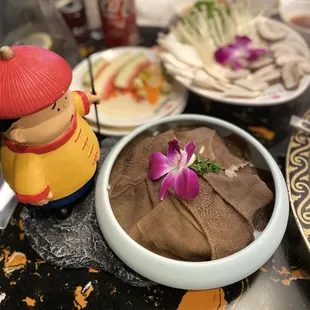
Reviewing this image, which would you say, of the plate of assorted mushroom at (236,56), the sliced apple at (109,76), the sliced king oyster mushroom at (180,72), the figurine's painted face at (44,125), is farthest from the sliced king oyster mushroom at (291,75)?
the figurine's painted face at (44,125)

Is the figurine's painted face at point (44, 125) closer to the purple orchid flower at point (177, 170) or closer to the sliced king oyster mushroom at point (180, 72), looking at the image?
the purple orchid flower at point (177, 170)

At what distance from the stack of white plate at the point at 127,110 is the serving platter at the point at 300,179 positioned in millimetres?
308

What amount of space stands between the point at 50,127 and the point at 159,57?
614 mm

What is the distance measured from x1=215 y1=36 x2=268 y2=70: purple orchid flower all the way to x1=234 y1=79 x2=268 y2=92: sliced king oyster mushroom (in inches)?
2.9

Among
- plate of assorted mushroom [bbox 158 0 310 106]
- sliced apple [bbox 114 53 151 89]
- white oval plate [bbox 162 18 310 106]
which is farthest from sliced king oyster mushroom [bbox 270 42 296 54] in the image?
sliced apple [bbox 114 53 151 89]

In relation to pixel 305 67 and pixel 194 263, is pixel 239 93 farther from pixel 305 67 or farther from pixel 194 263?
pixel 194 263

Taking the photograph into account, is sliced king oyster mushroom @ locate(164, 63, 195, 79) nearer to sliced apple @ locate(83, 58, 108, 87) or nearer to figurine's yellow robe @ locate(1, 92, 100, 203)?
sliced apple @ locate(83, 58, 108, 87)

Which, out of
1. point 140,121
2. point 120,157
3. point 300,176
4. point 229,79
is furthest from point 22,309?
point 229,79

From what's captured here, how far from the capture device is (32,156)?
24.6 inches

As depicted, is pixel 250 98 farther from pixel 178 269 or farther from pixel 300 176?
pixel 178 269

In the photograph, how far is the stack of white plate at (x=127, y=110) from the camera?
98cm

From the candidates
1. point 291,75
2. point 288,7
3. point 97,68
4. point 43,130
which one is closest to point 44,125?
point 43,130

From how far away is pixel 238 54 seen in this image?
107 centimetres

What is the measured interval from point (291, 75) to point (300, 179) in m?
0.31
